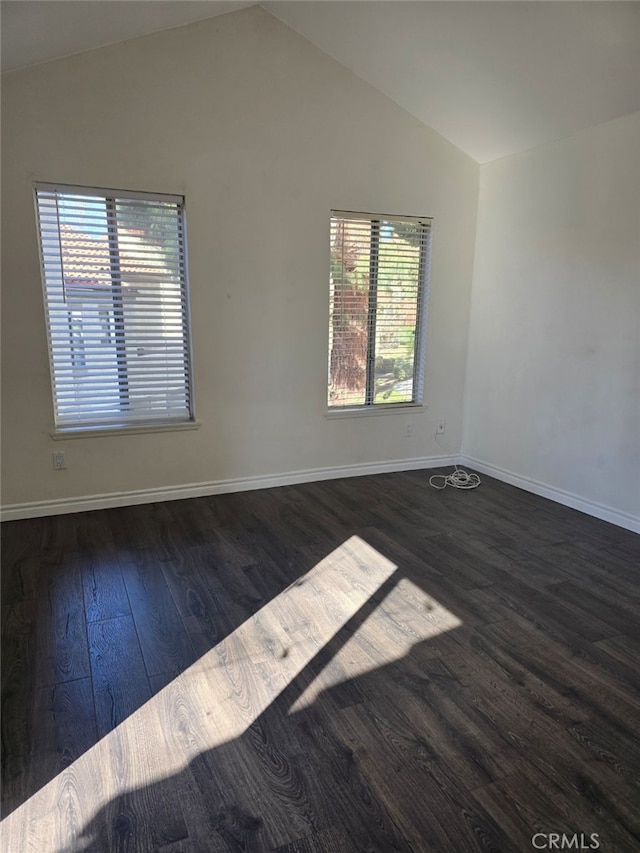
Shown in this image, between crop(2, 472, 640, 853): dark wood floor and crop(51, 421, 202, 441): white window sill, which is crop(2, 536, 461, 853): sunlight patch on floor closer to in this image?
crop(2, 472, 640, 853): dark wood floor

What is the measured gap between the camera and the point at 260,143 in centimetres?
368

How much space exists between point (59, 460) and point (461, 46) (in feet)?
12.1

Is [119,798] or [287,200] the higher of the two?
[287,200]

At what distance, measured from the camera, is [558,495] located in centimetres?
393

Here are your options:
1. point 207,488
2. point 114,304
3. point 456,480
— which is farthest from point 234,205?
point 456,480

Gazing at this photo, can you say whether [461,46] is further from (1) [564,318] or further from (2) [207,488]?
(2) [207,488]

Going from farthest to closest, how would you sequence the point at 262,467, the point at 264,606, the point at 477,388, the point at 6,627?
the point at 477,388 → the point at 262,467 → the point at 264,606 → the point at 6,627

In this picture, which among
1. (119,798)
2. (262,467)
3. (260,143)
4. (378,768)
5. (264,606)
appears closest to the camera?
(119,798)

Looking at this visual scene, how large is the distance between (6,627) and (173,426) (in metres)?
1.76

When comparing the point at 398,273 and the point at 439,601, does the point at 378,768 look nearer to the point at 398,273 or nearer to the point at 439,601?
the point at 439,601

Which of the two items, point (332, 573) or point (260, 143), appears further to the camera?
point (260, 143)

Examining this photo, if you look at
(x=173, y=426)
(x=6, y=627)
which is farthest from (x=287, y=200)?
(x=6, y=627)

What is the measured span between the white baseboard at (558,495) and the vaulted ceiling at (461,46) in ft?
8.22

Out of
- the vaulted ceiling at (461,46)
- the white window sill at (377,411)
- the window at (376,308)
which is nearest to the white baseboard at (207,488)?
the white window sill at (377,411)
